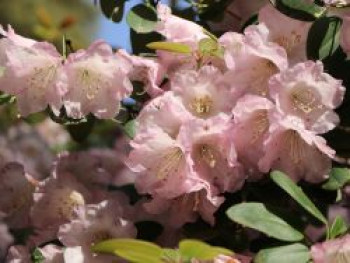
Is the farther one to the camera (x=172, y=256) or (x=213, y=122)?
(x=213, y=122)

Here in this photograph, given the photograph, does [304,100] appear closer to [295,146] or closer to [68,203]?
[295,146]

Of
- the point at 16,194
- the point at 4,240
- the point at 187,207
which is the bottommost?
the point at 4,240

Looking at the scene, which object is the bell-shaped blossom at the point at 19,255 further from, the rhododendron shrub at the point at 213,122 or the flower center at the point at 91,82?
the flower center at the point at 91,82

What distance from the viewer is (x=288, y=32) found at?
3.04ft

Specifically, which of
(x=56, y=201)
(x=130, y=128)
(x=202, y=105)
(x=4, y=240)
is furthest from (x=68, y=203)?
(x=4, y=240)

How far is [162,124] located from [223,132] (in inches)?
2.5

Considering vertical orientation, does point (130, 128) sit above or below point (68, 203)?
above

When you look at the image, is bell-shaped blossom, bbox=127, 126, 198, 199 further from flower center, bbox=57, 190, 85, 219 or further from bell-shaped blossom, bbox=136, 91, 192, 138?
flower center, bbox=57, 190, 85, 219

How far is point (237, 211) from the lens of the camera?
0.81 metres

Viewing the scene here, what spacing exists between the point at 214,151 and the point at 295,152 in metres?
0.08

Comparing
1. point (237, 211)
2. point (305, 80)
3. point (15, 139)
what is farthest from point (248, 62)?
point (15, 139)

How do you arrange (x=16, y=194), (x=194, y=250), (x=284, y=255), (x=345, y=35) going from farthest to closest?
(x=16, y=194), (x=345, y=35), (x=284, y=255), (x=194, y=250)

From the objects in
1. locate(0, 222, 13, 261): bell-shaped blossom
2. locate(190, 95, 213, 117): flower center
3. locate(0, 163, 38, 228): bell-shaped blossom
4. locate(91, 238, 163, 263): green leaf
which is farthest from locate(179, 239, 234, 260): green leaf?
locate(0, 222, 13, 261): bell-shaped blossom

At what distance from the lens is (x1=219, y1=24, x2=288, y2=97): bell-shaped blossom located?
0.87 metres
